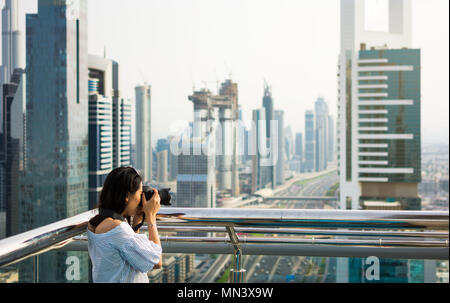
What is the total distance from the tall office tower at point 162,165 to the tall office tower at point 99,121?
410cm

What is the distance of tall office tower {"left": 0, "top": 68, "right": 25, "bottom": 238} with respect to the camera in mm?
30281

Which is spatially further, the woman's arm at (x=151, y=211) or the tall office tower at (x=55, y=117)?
the tall office tower at (x=55, y=117)

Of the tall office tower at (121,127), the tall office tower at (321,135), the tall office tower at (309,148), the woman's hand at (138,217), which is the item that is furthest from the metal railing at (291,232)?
the tall office tower at (321,135)

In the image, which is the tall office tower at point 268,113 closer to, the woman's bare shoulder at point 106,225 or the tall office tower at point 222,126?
the tall office tower at point 222,126

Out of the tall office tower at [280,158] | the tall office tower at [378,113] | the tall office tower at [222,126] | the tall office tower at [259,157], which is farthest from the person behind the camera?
the tall office tower at [378,113]

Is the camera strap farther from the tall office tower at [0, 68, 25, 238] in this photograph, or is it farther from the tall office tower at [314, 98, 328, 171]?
the tall office tower at [314, 98, 328, 171]

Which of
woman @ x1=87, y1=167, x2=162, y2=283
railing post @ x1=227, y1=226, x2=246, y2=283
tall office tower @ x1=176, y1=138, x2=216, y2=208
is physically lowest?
tall office tower @ x1=176, y1=138, x2=216, y2=208

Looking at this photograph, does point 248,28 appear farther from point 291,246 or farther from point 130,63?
point 291,246

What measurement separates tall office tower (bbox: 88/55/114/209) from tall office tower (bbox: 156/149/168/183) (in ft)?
13.4

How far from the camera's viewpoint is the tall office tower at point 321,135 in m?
38.4

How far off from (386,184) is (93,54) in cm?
2549

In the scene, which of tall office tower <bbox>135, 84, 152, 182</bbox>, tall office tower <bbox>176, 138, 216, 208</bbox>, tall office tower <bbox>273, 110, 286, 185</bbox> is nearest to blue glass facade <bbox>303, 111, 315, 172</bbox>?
tall office tower <bbox>273, 110, 286, 185</bbox>

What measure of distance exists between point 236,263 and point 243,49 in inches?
1675

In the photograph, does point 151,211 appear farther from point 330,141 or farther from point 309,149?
point 330,141
